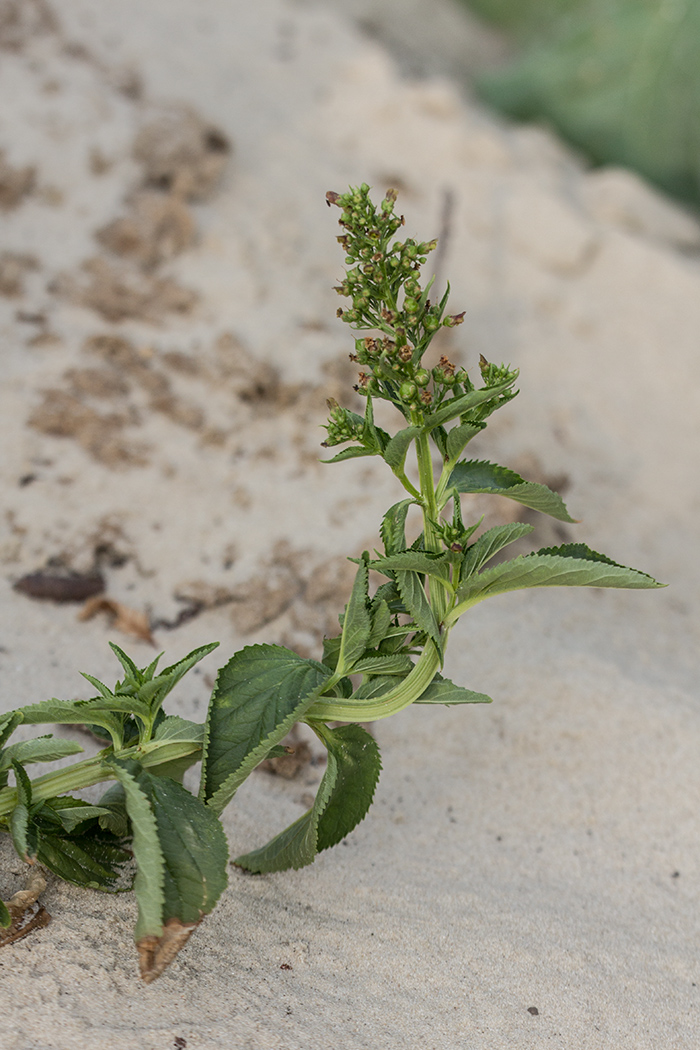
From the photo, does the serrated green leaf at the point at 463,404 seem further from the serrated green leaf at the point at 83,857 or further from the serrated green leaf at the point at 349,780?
the serrated green leaf at the point at 83,857

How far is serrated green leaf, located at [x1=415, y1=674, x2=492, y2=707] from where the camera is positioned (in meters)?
1.54

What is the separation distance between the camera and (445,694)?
157cm

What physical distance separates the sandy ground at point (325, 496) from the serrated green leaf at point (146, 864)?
174mm

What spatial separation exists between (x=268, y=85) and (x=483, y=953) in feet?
14.8

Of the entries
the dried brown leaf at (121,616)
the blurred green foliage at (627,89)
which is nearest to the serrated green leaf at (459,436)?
the dried brown leaf at (121,616)

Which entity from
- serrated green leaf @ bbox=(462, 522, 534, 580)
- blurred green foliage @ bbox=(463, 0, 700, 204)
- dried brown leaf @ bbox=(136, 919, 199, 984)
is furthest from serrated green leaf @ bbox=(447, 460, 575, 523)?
blurred green foliage @ bbox=(463, 0, 700, 204)

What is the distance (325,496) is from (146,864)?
188cm

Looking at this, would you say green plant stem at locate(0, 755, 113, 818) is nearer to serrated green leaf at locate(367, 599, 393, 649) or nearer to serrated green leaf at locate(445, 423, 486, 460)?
serrated green leaf at locate(367, 599, 393, 649)

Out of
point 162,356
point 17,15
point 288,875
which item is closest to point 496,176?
point 162,356

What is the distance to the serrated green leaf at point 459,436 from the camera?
4.84ft

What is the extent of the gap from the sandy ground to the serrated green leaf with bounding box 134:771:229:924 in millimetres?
196

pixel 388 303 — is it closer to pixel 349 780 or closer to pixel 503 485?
pixel 503 485

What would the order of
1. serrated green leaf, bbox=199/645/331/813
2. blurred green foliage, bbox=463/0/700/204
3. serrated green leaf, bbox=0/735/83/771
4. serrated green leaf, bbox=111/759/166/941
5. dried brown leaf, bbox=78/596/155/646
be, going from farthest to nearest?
blurred green foliage, bbox=463/0/700/204 < dried brown leaf, bbox=78/596/155/646 < serrated green leaf, bbox=0/735/83/771 < serrated green leaf, bbox=199/645/331/813 < serrated green leaf, bbox=111/759/166/941

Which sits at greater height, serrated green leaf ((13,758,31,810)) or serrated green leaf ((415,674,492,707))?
serrated green leaf ((415,674,492,707))
